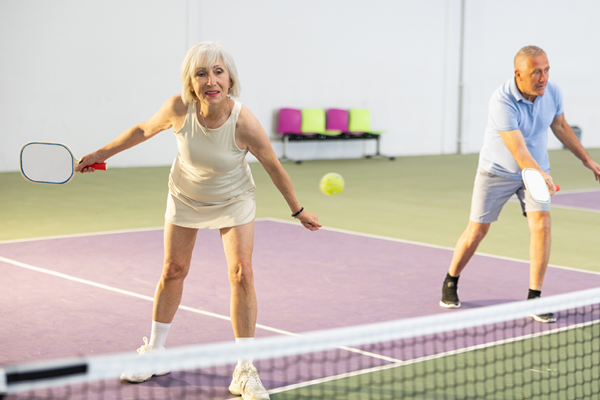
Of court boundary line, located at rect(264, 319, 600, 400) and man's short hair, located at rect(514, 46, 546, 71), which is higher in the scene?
man's short hair, located at rect(514, 46, 546, 71)

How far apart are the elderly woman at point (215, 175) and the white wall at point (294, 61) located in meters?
8.89

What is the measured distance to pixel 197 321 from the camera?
4.77 meters

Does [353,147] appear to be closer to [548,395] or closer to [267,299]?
[267,299]

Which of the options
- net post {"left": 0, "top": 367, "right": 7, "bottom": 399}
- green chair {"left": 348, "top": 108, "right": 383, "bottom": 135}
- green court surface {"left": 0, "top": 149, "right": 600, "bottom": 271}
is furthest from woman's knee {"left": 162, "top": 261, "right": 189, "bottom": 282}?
green chair {"left": 348, "top": 108, "right": 383, "bottom": 135}

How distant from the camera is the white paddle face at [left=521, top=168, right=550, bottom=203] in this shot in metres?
4.11

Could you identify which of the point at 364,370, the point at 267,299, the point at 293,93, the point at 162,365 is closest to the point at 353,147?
the point at 293,93

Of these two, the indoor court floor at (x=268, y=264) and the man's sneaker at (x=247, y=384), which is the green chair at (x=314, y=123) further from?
the man's sneaker at (x=247, y=384)

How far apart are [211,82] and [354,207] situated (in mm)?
6750

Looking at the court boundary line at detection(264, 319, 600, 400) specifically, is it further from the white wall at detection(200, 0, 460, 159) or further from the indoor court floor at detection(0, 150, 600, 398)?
the white wall at detection(200, 0, 460, 159)

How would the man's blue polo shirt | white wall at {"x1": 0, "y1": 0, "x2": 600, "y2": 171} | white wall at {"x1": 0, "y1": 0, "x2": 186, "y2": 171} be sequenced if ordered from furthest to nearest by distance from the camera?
white wall at {"x1": 0, "y1": 0, "x2": 600, "y2": 171} → white wall at {"x1": 0, "y1": 0, "x2": 186, "y2": 171} → the man's blue polo shirt

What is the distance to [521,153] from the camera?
4.77m

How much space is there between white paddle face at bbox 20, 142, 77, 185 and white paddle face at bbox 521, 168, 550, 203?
7.43 ft

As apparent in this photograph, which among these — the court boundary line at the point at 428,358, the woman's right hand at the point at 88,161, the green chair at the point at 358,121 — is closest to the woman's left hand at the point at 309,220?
the court boundary line at the point at 428,358

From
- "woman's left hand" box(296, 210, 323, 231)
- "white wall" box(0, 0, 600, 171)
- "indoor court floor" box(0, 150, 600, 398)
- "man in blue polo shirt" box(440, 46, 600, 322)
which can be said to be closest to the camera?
"woman's left hand" box(296, 210, 323, 231)
